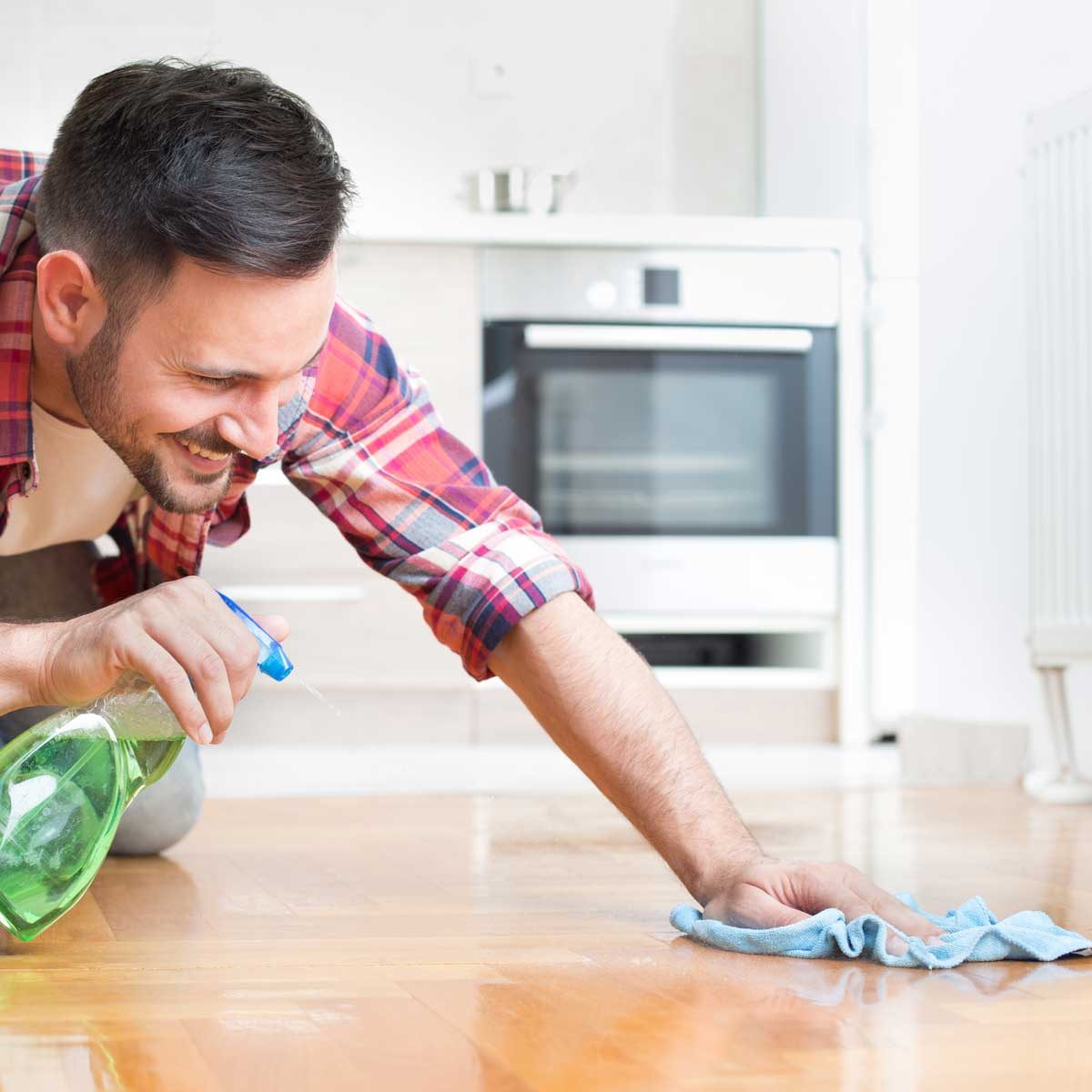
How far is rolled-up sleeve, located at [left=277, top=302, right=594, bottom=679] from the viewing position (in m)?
1.19

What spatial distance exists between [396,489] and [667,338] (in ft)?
5.71

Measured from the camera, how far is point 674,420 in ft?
9.75

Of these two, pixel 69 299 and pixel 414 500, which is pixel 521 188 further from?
pixel 69 299

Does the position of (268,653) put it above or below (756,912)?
above

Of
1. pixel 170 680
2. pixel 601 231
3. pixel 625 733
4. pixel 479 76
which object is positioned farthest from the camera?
pixel 479 76

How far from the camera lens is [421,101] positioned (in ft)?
11.2

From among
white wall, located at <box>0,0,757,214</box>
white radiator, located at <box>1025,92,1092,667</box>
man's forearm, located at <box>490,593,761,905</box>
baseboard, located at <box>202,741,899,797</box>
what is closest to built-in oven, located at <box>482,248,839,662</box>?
baseboard, located at <box>202,741,899,797</box>

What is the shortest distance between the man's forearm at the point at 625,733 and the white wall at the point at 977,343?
138 centimetres

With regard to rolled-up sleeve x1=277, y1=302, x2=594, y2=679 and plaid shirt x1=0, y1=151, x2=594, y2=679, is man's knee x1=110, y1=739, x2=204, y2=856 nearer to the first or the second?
plaid shirt x1=0, y1=151, x2=594, y2=679

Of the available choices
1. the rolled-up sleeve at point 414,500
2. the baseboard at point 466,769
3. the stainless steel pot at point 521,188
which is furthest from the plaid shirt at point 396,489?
the stainless steel pot at point 521,188

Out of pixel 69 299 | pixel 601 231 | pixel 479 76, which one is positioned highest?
pixel 479 76

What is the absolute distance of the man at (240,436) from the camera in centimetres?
95

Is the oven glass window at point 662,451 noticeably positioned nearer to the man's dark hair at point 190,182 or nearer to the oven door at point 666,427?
the oven door at point 666,427

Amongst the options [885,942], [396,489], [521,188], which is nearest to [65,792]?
[396,489]
